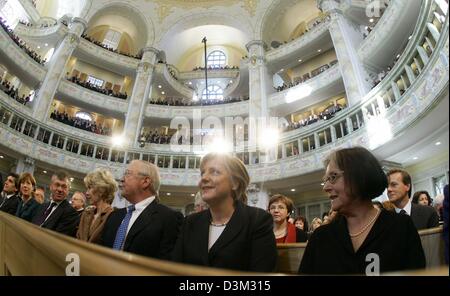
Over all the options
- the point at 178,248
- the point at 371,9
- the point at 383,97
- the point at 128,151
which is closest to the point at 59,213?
the point at 178,248

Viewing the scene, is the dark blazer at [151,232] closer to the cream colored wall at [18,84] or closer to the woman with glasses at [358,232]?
the woman with glasses at [358,232]

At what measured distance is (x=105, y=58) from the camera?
22188mm

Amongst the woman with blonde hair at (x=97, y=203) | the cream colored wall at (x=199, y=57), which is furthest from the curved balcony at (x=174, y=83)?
the woman with blonde hair at (x=97, y=203)

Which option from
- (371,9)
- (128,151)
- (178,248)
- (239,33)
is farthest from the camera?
(239,33)

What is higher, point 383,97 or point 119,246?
point 383,97

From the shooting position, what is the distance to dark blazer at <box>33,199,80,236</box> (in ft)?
11.5

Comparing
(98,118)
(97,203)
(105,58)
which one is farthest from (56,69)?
(97,203)

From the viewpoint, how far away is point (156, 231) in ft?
8.30

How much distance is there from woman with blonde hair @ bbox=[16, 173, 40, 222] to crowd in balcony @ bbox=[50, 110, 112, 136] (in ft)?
50.9

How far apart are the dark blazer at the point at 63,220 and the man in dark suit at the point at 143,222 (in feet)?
3.40

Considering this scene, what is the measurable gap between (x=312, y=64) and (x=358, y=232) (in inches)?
845

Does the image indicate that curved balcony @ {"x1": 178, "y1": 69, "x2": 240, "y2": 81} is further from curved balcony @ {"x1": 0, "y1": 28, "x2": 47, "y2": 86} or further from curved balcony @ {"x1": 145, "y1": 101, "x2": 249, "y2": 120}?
curved balcony @ {"x1": 0, "y1": 28, "x2": 47, "y2": 86}
